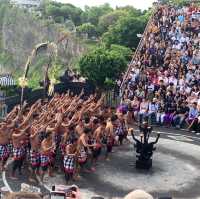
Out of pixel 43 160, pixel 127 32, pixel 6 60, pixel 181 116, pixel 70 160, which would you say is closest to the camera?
pixel 70 160

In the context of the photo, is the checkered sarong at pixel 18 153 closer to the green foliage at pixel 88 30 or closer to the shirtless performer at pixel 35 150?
the shirtless performer at pixel 35 150

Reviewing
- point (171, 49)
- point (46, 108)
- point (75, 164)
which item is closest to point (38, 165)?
point (75, 164)

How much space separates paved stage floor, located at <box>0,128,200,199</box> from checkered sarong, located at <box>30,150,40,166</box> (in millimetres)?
610

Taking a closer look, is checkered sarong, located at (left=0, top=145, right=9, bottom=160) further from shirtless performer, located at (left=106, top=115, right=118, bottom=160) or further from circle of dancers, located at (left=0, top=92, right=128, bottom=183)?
shirtless performer, located at (left=106, top=115, right=118, bottom=160)

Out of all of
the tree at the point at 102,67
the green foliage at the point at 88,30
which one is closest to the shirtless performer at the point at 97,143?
the tree at the point at 102,67

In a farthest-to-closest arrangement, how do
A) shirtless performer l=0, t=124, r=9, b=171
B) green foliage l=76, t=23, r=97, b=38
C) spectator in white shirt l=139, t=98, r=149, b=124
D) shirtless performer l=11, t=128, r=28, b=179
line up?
green foliage l=76, t=23, r=97, b=38
spectator in white shirt l=139, t=98, r=149, b=124
shirtless performer l=0, t=124, r=9, b=171
shirtless performer l=11, t=128, r=28, b=179

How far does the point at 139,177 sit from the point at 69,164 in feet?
8.21

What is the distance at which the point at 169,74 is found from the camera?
29172 mm

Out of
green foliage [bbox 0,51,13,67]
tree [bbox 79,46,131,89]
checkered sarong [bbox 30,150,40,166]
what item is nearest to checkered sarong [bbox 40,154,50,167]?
checkered sarong [bbox 30,150,40,166]

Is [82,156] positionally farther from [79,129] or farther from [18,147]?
[18,147]

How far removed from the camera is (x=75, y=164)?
16516 millimetres

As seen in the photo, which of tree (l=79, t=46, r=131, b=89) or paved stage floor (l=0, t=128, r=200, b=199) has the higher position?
tree (l=79, t=46, r=131, b=89)

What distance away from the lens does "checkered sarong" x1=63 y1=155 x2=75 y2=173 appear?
16128 millimetres

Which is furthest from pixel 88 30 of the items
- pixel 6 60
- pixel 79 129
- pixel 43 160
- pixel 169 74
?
pixel 43 160
